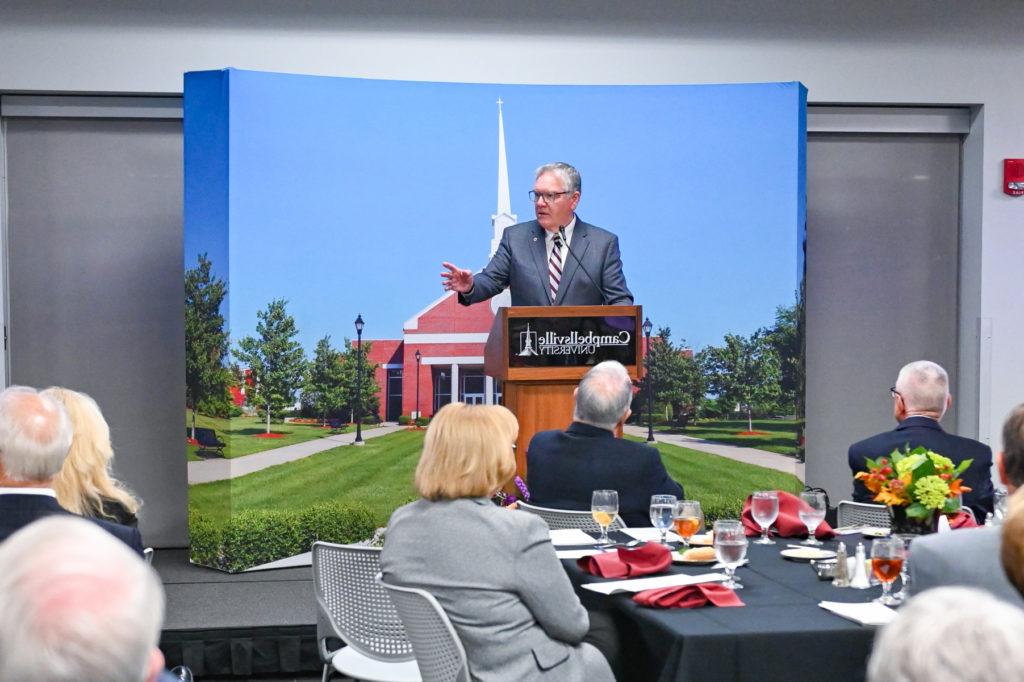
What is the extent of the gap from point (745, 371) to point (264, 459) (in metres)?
3.36

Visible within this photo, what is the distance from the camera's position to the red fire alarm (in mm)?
8641

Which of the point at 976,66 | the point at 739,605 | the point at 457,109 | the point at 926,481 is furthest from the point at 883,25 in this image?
the point at 739,605

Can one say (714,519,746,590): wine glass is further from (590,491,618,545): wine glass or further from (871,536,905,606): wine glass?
(590,491,618,545): wine glass

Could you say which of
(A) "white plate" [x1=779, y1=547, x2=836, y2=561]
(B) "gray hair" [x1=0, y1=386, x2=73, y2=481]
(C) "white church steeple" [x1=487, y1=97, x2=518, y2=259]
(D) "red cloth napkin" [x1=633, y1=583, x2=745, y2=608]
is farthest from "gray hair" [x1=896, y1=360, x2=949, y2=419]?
(C) "white church steeple" [x1=487, y1=97, x2=518, y2=259]

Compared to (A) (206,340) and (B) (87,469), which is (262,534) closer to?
(A) (206,340)

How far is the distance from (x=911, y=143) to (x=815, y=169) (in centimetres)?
76

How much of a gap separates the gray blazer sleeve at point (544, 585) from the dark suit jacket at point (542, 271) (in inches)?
172

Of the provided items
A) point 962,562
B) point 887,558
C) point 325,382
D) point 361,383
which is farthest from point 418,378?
point 962,562

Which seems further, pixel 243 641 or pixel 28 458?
pixel 243 641

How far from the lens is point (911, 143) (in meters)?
8.99

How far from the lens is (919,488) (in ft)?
11.9

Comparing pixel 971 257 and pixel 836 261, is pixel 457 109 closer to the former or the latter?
pixel 836 261

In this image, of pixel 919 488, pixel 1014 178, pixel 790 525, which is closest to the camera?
pixel 919 488

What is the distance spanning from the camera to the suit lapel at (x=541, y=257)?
7.54m
